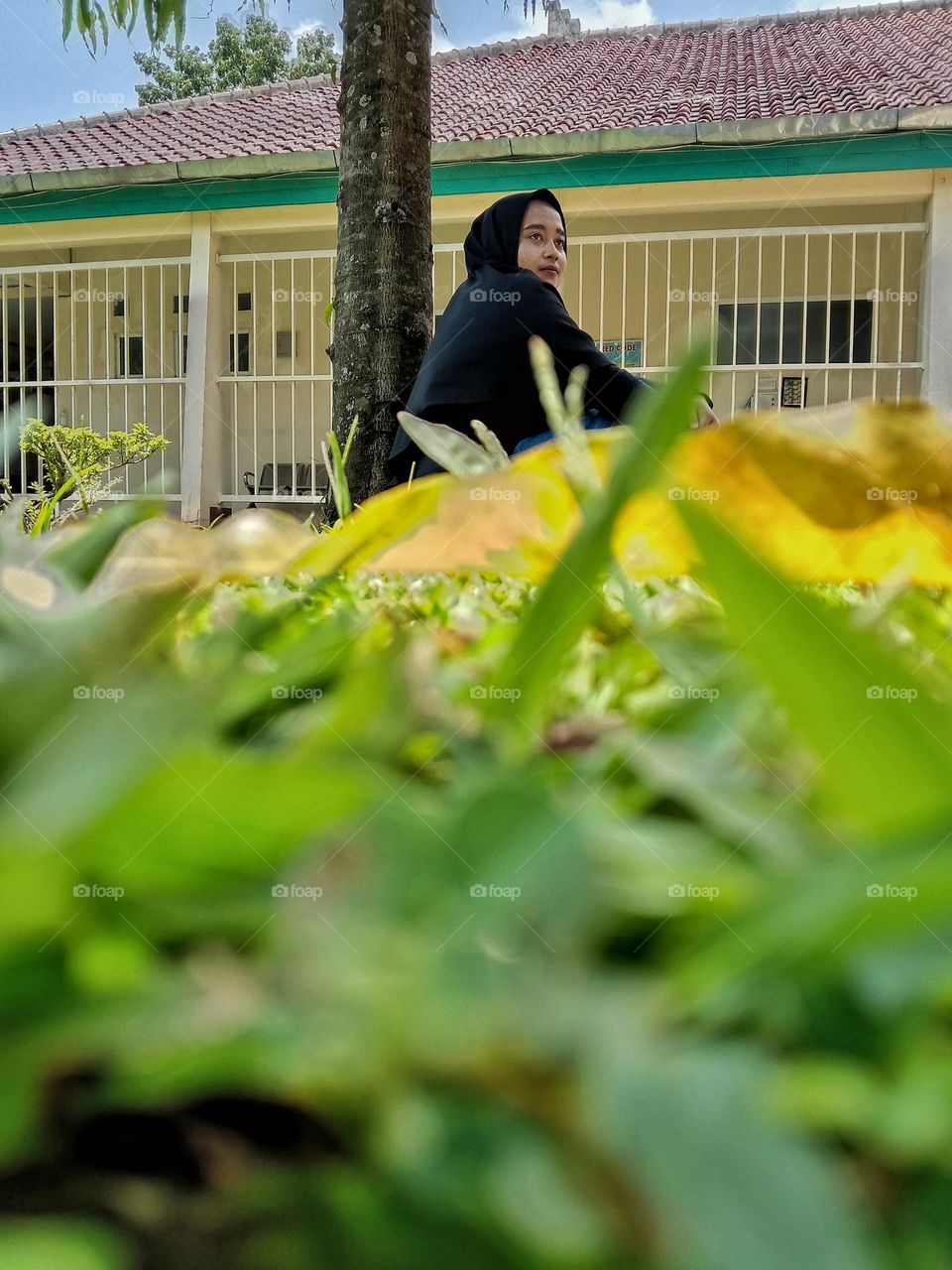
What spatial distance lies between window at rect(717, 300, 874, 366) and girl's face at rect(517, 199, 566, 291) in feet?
14.7

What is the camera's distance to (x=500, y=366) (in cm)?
264

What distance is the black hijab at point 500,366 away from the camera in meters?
2.44

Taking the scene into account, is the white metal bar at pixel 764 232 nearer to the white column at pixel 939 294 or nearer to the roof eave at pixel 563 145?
the white column at pixel 939 294

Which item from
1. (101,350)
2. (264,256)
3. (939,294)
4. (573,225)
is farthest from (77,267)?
(939,294)

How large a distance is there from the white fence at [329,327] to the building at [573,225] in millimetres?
24

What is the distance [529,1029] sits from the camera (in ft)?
0.34

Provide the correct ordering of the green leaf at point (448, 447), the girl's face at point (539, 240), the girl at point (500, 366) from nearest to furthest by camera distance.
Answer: the green leaf at point (448, 447) → the girl at point (500, 366) → the girl's face at point (539, 240)

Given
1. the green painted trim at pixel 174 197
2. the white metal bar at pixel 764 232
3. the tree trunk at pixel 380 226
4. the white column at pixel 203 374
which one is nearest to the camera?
the tree trunk at pixel 380 226

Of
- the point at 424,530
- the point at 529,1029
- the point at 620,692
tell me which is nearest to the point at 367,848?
the point at 529,1029

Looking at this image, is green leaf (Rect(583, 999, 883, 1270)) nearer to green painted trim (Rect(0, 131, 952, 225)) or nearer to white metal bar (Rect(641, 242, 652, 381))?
green painted trim (Rect(0, 131, 952, 225))

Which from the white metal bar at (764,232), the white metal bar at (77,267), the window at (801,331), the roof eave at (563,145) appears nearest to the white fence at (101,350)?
Answer: the white metal bar at (77,267)

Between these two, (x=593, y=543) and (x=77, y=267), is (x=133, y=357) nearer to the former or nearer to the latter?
(x=77, y=267)

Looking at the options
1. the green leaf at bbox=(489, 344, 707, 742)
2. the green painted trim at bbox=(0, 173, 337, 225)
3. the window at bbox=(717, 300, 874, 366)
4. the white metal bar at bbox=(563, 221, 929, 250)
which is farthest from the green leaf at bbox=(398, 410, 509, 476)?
the window at bbox=(717, 300, 874, 366)

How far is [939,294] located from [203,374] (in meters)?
5.13
